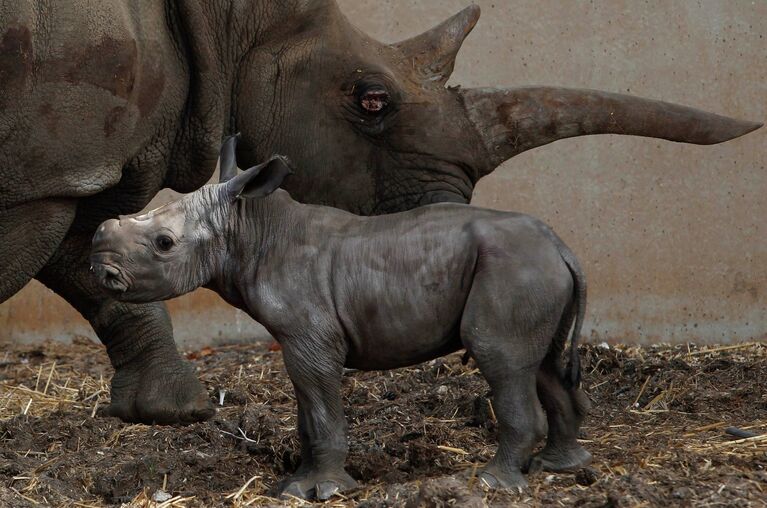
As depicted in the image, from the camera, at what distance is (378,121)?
6.09 metres

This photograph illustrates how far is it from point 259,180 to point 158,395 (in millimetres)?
2025

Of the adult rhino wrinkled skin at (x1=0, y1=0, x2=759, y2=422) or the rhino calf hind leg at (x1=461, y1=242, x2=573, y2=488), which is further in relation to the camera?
the adult rhino wrinkled skin at (x1=0, y1=0, x2=759, y2=422)

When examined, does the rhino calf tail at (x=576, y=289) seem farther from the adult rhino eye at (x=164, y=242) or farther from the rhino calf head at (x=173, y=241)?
the adult rhino eye at (x=164, y=242)

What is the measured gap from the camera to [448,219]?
15.8 feet

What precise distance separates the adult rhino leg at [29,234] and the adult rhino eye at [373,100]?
1.27m

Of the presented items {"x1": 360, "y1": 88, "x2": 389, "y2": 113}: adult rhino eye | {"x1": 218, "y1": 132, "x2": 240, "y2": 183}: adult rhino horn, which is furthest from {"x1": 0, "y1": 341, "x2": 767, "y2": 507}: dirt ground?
{"x1": 360, "y1": 88, "x2": 389, "y2": 113}: adult rhino eye

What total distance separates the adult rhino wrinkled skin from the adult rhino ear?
0.96 metres

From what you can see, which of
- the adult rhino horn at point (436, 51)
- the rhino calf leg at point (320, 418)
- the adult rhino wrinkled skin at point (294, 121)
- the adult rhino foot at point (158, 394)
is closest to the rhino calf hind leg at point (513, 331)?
the rhino calf leg at point (320, 418)

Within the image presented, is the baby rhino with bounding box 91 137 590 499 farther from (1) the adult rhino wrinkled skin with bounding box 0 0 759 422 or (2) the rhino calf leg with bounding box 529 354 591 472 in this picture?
(1) the adult rhino wrinkled skin with bounding box 0 0 759 422

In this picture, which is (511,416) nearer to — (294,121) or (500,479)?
(500,479)

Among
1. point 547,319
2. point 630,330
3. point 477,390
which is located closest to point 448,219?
point 547,319

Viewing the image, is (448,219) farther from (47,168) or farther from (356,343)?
(47,168)

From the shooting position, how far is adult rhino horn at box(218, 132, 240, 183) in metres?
4.94

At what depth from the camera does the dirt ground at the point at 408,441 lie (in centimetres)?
464
